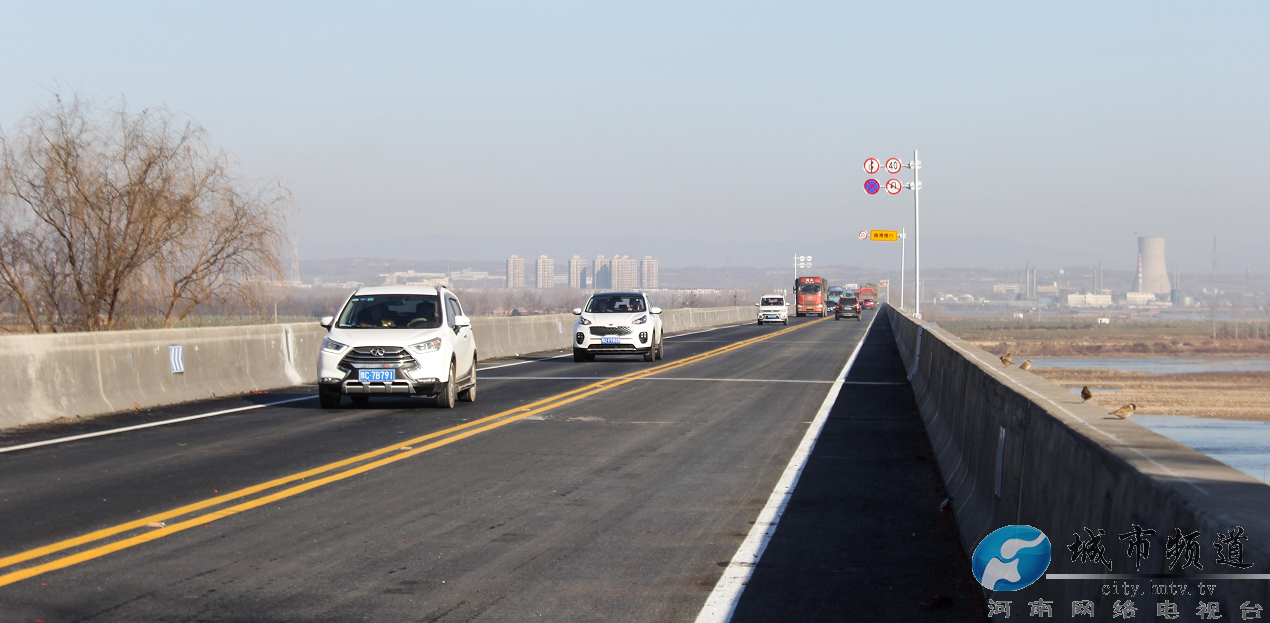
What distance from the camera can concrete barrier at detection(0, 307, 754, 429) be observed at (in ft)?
44.7

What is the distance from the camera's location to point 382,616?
5.49 meters

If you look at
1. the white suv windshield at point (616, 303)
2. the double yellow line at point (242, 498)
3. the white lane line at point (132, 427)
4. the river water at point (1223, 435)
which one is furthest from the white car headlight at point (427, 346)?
the river water at point (1223, 435)

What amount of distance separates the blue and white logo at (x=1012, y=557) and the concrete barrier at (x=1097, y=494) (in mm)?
124

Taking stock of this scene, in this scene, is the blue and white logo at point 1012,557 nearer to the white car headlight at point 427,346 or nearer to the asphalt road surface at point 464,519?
the asphalt road surface at point 464,519

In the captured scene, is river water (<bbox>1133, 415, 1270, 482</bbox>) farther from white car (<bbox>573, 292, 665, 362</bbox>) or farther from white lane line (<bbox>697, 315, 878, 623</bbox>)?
white lane line (<bbox>697, 315, 878, 623</bbox>)

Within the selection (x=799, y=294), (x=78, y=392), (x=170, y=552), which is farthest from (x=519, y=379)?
(x=799, y=294)

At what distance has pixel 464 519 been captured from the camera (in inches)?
312

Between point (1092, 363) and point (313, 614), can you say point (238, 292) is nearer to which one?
point (313, 614)

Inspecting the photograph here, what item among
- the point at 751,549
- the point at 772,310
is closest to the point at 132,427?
the point at 751,549

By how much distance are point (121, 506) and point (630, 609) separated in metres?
4.51

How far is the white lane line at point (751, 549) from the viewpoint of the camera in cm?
575

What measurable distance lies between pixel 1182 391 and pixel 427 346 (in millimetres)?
80784

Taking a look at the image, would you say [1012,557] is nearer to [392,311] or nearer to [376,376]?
[376,376]

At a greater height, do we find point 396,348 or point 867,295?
point 396,348
